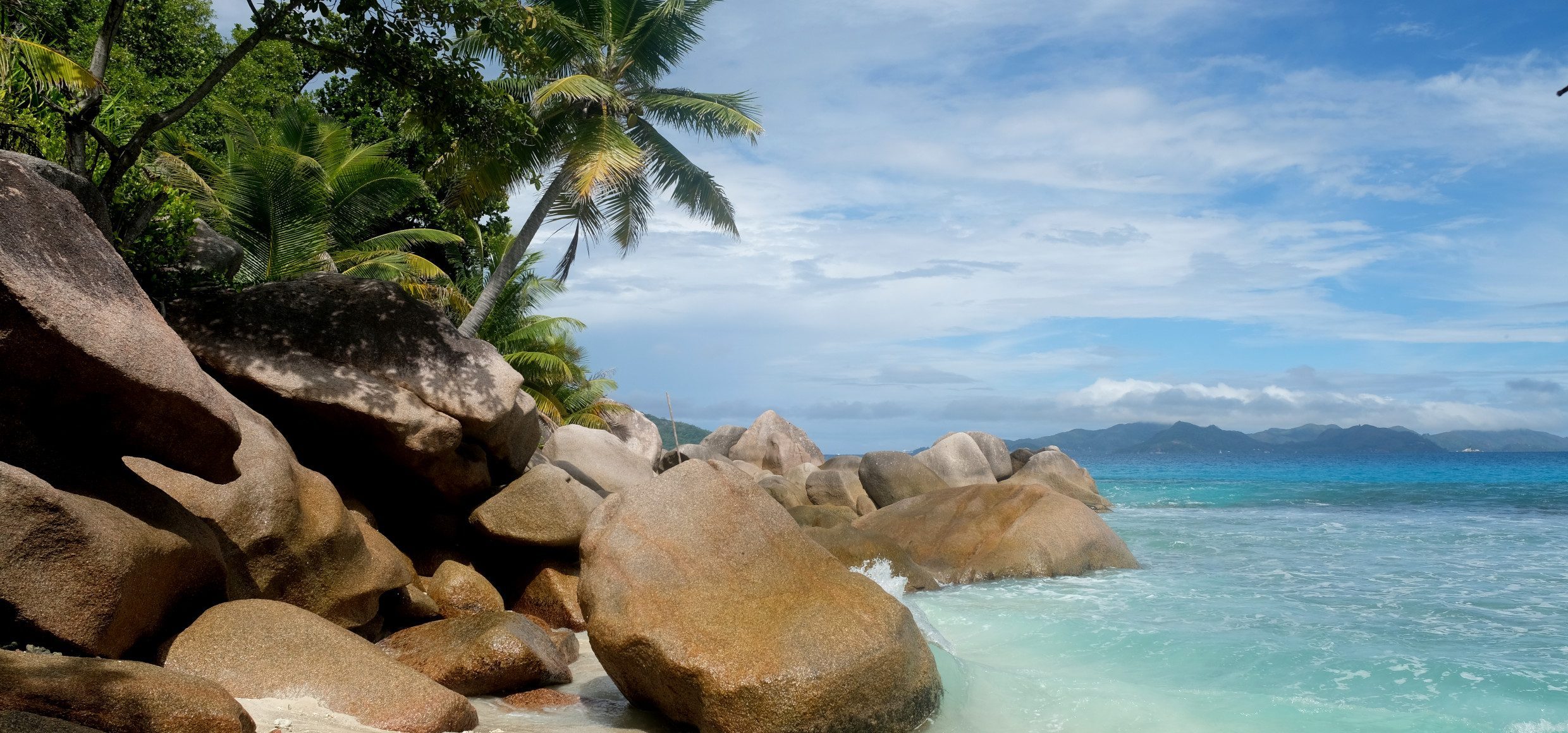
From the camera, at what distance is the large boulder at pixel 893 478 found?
22.6 metres

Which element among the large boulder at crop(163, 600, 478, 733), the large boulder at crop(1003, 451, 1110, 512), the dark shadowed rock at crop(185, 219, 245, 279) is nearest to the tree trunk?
the dark shadowed rock at crop(185, 219, 245, 279)

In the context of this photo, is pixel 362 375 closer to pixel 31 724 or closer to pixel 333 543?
pixel 333 543

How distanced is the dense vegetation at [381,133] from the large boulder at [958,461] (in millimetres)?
10041

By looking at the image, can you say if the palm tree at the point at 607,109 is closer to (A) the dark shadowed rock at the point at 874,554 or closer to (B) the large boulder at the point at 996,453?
(A) the dark shadowed rock at the point at 874,554

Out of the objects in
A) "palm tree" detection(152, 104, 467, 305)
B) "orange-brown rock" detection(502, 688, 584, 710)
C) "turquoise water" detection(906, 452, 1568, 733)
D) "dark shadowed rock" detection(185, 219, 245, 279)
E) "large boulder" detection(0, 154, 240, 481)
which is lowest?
"orange-brown rock" detection(502, 688, 584, 710)

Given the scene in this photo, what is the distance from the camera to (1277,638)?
10430mm

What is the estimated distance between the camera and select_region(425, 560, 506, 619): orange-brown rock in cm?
954

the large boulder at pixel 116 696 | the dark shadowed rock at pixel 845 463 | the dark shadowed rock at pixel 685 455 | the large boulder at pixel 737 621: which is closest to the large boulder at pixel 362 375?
the large boulder at pixel 737 621

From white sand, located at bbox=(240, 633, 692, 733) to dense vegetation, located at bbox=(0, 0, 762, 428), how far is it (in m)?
5.78

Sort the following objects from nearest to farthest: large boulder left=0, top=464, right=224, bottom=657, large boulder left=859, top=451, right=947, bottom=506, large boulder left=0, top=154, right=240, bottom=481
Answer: large boulder left=0, top=464, right=224, bottom=657 < large boulder left=0, top=154, right=240, bottom=481 < large boulder left=859, top=451, right=947, bottom=506

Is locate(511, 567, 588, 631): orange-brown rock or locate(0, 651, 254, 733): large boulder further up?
locate(0, 651, 254, 733): large boulder

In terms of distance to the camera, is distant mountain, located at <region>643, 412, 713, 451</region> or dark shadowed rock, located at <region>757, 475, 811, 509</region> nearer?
dark shadowed rock, located at <region>757, 475, 811, 509</region>

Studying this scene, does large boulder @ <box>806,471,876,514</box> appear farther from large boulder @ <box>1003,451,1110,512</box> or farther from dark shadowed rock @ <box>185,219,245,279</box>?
dark shadowed rock @ <box>185,219,245,279</box>

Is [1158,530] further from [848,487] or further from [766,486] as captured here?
[766,486]
